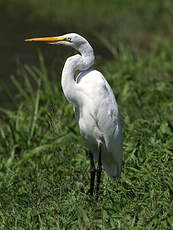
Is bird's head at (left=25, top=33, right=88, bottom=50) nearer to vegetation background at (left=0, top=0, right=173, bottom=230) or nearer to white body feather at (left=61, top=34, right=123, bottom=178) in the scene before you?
white body feather at (left=61, top=34, right=123, bottom=178)

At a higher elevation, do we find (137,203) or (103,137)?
(103,137)

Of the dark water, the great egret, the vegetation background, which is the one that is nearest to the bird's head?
the great egret

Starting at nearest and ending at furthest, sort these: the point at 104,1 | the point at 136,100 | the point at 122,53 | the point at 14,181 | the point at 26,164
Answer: the point at 14,181
the point at 26,164
the point at 136,100
the point at 122,53
the point at 104,1

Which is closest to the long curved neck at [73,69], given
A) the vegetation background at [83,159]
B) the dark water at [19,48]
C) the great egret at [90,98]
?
the great egret at [90,98]

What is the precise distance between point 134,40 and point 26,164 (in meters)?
5.85

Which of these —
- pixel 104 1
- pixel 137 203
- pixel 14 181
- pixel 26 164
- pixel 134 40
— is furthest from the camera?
pixel 104 1

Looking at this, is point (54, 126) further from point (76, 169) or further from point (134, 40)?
point (134, 40)

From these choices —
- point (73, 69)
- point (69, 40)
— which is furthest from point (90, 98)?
point (69, 40)

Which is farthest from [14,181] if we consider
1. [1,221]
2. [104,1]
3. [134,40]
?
[104,1]

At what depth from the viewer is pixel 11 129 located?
4.66 meters

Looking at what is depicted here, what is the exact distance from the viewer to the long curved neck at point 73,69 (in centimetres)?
314

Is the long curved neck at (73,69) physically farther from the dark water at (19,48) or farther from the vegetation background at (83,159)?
the dark water at (19,48)

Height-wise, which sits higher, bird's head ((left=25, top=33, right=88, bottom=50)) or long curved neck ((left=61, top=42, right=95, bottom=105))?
bird's head ((left=25, top=33, right=88, bottom=50))

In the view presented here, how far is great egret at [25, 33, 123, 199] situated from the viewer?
10.4 feet
